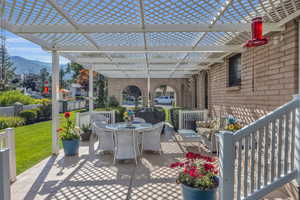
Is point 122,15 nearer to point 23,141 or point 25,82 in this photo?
point 23,141

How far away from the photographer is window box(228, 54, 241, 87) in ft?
19.3

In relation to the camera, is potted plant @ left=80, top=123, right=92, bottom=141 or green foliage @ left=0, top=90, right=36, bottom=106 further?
green foliage @ left=0, top=90, right=36, bottom=106

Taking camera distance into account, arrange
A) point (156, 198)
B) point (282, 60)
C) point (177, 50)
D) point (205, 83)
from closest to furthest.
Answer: point (156, 198)
point (282, 60)
point (177, 50)
point (205, 83)

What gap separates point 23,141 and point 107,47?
423 centimetres

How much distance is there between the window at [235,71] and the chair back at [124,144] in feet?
12.5

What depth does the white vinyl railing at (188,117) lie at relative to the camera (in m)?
7.72

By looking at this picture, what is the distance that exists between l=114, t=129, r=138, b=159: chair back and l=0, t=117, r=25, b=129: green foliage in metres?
7.17

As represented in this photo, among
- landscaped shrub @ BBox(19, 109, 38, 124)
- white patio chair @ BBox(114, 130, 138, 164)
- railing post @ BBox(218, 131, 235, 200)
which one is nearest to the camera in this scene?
railing post @ BBox(218, 131, 235, 200)

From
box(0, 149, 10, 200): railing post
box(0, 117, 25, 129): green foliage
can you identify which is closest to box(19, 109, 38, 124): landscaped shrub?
box(0, 117, 25, 129): green foliage

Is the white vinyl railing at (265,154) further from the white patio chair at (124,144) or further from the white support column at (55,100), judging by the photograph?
the white support column at (55,100)

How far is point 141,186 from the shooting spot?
3141 millimetres

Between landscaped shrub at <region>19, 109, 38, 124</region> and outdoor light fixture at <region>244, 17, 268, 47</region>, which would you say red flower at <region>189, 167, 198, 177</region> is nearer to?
outdoor light fixture at <region>244, 17, 268, 47</region>

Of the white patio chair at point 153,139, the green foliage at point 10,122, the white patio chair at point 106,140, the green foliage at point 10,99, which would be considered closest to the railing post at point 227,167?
the white patio chair at point 153,139

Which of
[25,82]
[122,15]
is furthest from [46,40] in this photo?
[25,82]
